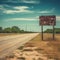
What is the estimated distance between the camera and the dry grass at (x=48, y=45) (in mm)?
3858

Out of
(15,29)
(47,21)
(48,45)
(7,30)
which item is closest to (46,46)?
(48,45)

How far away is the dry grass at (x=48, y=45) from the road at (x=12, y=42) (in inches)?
4.8

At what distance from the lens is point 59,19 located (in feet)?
12.9

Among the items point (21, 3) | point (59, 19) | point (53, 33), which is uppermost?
point (21, 3)

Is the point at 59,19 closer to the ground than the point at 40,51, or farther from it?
farther from it

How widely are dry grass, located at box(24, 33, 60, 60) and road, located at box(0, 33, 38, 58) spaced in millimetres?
121

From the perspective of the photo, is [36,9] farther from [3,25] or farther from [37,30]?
[3,25]

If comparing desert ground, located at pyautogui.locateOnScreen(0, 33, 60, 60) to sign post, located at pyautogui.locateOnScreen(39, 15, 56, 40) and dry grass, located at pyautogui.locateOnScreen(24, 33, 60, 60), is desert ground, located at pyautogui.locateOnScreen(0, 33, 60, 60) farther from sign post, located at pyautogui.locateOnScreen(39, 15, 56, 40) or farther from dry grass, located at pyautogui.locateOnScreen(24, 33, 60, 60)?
sign post, located at pyautogui.locateOnScreen(39, 15, 56, 40)

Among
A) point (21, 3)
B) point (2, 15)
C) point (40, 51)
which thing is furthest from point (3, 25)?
point (40, 51)

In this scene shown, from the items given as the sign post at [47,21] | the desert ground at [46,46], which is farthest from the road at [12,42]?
the sign post at [47,21]

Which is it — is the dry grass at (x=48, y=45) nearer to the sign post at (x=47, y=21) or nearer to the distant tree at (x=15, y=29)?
the sign post at (x=47, y=21)

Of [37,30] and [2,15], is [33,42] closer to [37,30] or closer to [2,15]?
[37,30]

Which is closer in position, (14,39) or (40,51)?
(40,51)

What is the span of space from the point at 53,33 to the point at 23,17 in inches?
26.8
